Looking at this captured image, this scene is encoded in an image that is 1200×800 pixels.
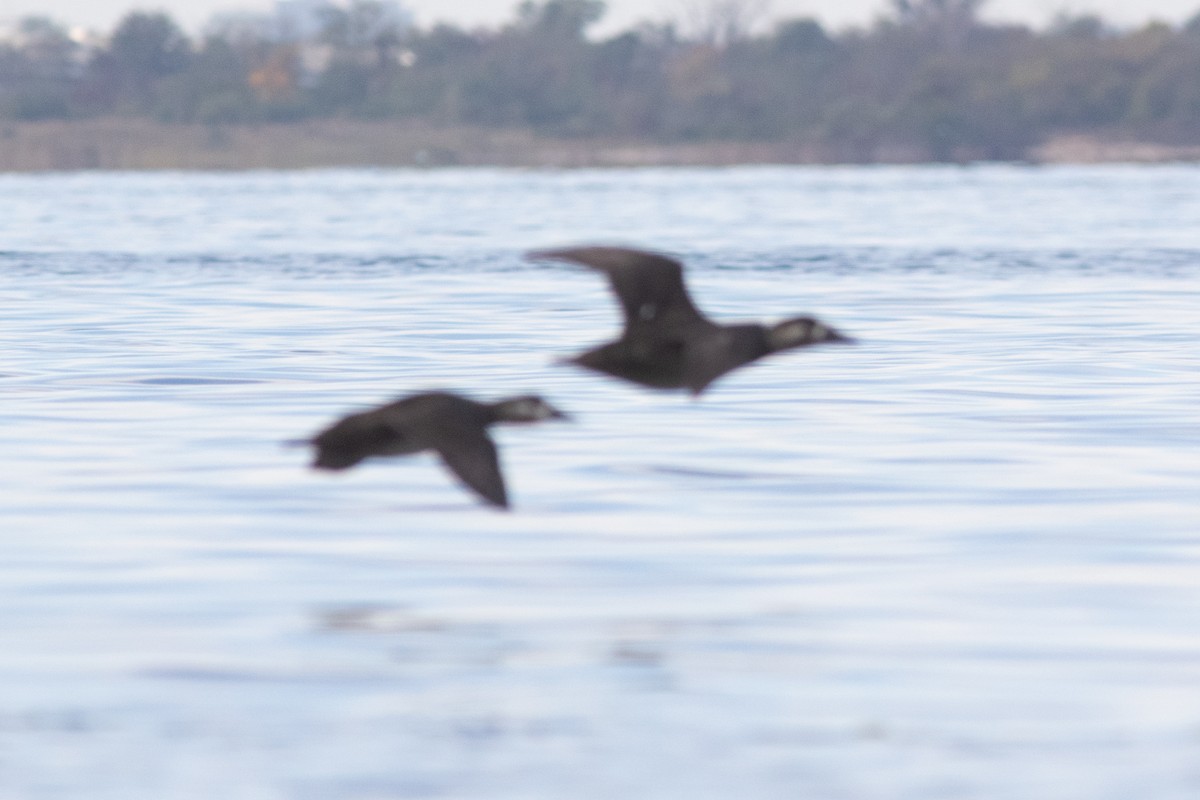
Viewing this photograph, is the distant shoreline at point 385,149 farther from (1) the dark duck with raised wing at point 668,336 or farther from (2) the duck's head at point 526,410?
(2) the duck's head at point 526,410

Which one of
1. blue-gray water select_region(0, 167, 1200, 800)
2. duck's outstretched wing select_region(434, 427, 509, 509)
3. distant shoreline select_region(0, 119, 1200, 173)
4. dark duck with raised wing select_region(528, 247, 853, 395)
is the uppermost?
dark duck with raised wing select_region(528, 247, 853, 395)

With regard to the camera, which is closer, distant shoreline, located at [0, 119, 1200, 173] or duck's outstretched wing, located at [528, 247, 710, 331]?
duck's outstretched wing, located at [528, 247, 710, 331]

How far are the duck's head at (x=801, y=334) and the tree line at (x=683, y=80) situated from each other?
4515 inches

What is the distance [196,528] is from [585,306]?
15.5 metres

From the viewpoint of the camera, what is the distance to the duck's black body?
32.0ft

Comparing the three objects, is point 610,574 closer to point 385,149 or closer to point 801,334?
point 801,334

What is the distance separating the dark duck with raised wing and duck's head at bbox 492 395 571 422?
41 cm

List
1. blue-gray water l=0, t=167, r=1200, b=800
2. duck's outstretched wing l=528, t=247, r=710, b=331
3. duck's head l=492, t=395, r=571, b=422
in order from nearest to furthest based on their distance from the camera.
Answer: blue-gray water l=0, t=167, r=1200, b=800 → duck's head l=492, t=395, r=571, b=422 → duck's outstretched wing l=528, t=247, r=710, b=331

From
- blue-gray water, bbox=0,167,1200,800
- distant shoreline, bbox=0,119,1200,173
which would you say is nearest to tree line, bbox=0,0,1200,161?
distant shoreline, bbox=0,119,1200,173

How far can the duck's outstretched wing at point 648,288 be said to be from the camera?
1054 centimetres

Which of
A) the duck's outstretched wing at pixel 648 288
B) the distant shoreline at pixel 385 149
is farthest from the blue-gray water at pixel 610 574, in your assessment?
the distant shoreline at pixel 385 149

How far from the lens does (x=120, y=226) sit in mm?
50656

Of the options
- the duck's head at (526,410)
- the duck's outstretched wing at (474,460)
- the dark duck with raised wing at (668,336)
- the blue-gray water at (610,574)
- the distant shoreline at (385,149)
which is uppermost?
the dark duck with raised wing at (668,336)

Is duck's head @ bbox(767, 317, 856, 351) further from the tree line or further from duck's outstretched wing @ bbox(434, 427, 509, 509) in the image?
the tree line
